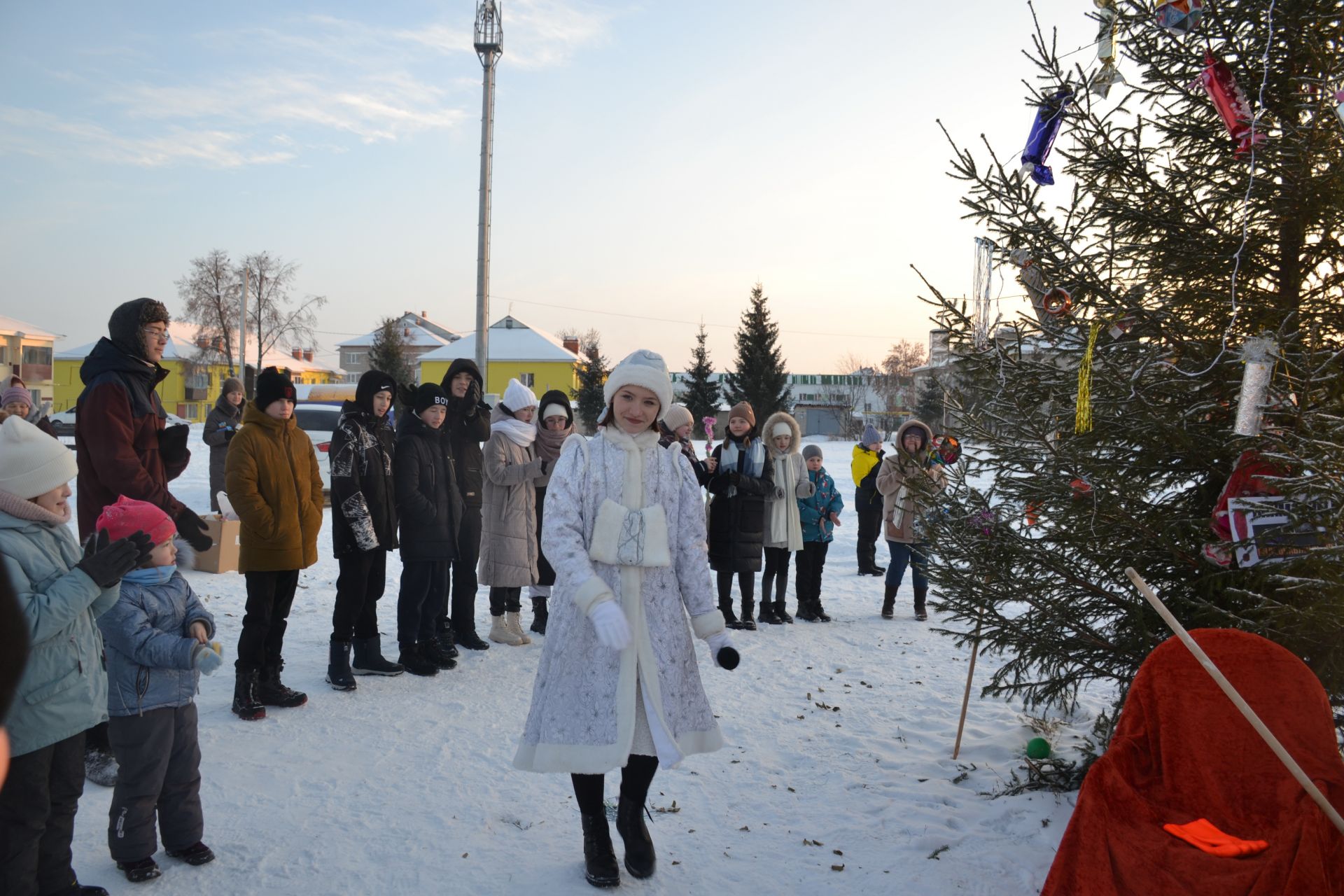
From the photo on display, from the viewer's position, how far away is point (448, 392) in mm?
6891

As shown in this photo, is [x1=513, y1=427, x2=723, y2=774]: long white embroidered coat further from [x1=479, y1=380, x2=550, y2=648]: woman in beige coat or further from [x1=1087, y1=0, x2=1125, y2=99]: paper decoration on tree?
[x1=479, y1=380, x2=550, y2=648]: woman in beige coat

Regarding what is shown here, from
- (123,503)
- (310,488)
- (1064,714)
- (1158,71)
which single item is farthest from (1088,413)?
(310,488)

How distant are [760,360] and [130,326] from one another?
37325 mm

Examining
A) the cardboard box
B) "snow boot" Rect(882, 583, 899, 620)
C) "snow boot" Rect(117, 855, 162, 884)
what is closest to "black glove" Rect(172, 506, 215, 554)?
"snow boot" Rect(117, 855, 162, 884)

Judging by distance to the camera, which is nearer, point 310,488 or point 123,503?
point 123,503

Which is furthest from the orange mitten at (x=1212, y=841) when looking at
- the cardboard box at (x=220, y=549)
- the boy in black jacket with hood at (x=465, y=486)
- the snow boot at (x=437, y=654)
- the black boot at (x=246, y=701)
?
the cardboard box at (x=220, y=549)

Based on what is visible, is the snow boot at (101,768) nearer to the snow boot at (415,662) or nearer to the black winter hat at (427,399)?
Answer: the snow boot at (415,662)

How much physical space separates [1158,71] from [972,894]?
3416 mm

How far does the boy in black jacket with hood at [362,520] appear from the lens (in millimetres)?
5688

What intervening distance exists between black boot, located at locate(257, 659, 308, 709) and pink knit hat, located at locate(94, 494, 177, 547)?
218 centimetres

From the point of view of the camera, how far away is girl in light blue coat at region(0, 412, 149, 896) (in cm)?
282

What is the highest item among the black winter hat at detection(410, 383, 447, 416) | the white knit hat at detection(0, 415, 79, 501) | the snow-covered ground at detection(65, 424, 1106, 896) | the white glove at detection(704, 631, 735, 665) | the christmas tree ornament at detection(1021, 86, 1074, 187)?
the christmas tree ornament at detection(1021, 86, 1074, 187)

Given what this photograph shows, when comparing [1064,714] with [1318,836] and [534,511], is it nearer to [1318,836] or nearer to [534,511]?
[1318,836]

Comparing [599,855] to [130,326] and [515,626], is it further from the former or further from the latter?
[515,626]
